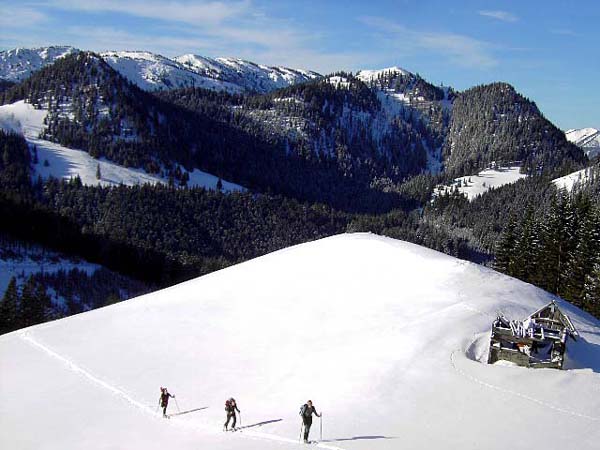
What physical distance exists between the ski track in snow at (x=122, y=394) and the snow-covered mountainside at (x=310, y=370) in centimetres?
10

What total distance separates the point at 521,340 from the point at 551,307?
4.40m

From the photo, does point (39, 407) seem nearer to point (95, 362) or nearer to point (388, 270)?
point (95, 362)

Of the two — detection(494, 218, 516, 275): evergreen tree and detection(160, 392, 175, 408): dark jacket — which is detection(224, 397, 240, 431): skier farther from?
detection(494, 218, 516, 275): evergreen tree

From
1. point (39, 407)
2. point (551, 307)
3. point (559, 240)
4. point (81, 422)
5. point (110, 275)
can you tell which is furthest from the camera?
point (110, 275)

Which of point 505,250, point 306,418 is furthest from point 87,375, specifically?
point 505,250

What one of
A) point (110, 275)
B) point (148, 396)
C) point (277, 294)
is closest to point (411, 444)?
point (148, 396)

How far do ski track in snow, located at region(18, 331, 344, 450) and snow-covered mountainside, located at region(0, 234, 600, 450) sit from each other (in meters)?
0.10

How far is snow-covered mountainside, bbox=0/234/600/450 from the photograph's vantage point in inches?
969

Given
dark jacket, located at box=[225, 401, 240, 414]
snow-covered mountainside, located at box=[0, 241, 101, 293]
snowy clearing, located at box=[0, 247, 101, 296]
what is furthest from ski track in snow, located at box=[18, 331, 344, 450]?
snow-covered mountainside, located at box=[0, 241, 101, 293]

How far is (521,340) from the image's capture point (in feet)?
101

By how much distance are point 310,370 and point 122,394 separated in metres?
10.2

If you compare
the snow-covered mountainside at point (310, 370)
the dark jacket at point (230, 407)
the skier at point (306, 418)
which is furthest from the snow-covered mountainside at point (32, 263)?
the skier at point (306, 418)

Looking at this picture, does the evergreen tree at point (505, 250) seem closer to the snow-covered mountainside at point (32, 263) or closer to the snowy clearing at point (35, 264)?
the snowy clearing at point (35, 264)

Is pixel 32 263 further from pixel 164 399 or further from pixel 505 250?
pixel 164 399
